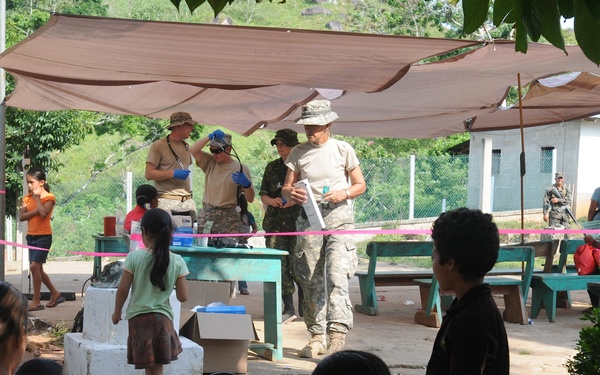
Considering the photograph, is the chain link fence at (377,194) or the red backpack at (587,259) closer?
the red backpack at (587,259)

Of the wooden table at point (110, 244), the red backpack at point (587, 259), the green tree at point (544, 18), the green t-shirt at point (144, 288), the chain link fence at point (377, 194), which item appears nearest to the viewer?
the green tree at point (544, 18)

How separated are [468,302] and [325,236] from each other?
14.7 feet

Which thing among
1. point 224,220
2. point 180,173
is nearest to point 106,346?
point 180,173

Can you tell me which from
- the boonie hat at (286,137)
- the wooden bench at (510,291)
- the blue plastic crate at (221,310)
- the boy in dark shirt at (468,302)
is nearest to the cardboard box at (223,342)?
the blue plastic crate at (221,310)

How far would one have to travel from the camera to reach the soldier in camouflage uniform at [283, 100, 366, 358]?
7.17 meters

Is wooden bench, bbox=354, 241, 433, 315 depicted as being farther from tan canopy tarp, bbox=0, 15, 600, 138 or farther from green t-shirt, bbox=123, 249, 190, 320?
green t-shirt, bbox=123, 249, 190, 320

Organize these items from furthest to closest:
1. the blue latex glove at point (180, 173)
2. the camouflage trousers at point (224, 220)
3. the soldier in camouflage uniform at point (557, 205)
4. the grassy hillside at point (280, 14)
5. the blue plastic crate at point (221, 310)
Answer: the grassy hillside at point (280, 14), the soldier in camouflage uniform at point (557, 205), the camouflage trousers at point (224, 220), the blue latex glove at point (180, 173), the blue plastic crate at point (221, 310)

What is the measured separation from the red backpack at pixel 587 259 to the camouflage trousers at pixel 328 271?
3.93 m

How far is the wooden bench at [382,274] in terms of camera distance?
9844mm

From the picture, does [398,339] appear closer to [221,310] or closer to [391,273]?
[391,273]

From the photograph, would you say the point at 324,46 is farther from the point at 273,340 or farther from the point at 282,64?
the point at 273,340

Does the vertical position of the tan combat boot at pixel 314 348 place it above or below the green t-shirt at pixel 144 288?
below

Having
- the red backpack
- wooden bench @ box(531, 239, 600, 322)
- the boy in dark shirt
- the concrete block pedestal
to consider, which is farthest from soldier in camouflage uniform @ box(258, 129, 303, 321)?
the boy in dark shirt

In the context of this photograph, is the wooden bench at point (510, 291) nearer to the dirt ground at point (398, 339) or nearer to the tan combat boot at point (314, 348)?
the dirt ground at point (398, 339)
